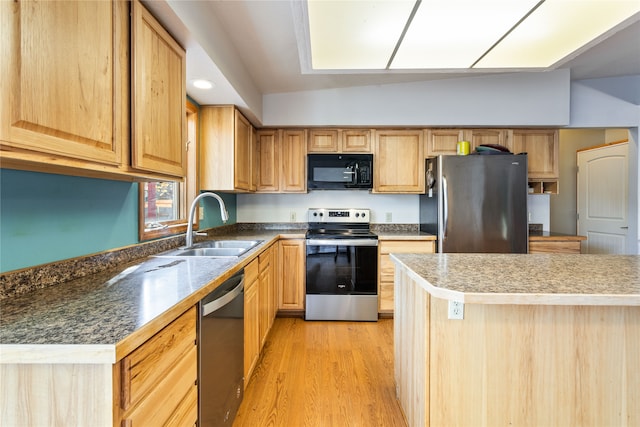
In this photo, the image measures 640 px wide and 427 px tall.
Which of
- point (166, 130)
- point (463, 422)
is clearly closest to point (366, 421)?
point (463, 422)

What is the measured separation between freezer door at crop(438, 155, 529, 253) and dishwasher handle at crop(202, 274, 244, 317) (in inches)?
85.8

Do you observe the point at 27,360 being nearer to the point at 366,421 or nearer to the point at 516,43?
the point at 366,421

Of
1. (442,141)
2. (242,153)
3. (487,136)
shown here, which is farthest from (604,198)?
(242,153)

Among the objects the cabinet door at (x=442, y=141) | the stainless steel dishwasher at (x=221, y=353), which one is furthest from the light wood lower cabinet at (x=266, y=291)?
the cabinet door at (x=442, y=141)

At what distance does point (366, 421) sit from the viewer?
1675 millimetres

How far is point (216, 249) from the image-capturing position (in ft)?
7.31

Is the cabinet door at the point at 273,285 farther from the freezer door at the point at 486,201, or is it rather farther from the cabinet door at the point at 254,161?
the freezer door at the point at 486,201

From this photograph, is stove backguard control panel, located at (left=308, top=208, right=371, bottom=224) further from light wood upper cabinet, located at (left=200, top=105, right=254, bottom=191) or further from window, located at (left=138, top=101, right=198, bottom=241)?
window, located at (left=138, top=101, right=198, bottom=241)

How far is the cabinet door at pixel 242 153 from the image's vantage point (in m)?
2.74

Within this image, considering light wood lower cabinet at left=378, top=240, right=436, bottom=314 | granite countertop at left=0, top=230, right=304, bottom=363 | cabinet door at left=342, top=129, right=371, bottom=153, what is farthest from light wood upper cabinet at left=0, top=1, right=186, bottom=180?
light wood lower cabinet at left=378, top=240, right=436, bottom=314

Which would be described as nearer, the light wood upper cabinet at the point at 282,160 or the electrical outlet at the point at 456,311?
the electrical outlet at the point at 456,311

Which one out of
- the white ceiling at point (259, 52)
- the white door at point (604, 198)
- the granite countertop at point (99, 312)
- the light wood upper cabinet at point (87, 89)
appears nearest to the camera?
the granite countertop at point (99, 312)

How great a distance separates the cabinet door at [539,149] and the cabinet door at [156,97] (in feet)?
11.1

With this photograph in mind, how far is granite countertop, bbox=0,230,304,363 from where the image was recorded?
65 centimetres
